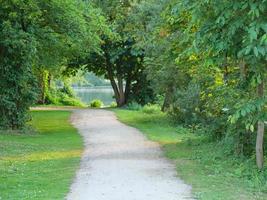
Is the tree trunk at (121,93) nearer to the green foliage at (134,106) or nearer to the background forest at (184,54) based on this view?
the green foliage at (134,106)

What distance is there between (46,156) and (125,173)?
13.2 feet

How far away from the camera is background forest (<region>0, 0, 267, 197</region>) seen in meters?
8.62

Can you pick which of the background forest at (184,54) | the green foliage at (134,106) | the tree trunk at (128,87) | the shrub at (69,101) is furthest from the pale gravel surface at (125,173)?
the shrub at (69,101)

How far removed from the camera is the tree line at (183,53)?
338 inches

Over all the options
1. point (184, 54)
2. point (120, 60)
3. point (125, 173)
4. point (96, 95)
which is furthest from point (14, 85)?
point (96, 95)

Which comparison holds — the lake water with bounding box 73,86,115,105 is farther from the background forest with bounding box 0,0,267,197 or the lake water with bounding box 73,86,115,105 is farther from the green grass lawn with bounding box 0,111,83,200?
the green grass lawn with bounding box 0,111,83,200

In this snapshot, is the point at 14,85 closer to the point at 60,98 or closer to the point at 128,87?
the point at 128,87

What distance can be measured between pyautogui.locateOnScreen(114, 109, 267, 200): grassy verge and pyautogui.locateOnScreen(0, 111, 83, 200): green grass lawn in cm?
265

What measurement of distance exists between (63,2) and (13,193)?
39.1 ft

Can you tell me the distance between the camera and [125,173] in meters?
11.1

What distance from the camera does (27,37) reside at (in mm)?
19828

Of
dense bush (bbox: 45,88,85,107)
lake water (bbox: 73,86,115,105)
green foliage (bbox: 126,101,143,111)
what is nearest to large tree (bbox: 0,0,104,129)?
green foliage (bbox: 126,101,143,111)

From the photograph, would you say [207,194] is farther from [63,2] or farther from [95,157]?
[63,2]

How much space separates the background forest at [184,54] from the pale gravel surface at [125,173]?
1.80 m
